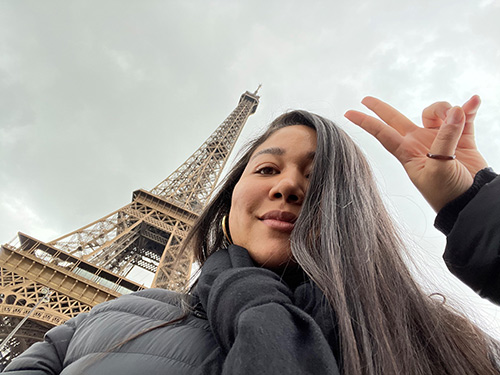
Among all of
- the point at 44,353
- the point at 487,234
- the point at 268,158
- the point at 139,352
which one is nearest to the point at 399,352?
the point at 487,234

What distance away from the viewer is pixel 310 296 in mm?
1021

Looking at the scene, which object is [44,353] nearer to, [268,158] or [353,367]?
[353,367]

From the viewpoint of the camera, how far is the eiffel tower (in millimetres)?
10227

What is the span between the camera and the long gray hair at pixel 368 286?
875 mm

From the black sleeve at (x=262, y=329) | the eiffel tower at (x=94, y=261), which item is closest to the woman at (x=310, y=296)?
the black sleeve at (x=262, y=329)

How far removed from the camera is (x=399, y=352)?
879 millimetres

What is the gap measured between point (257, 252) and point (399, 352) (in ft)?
2.12

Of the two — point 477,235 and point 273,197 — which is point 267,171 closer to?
point 273,197

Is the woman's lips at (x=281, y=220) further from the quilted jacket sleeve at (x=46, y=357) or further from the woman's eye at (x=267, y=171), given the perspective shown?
the quilted jacket sleeve at (x=46, y=357)

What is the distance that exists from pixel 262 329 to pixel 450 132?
1038 millimetres

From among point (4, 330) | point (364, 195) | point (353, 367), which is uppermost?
point (4, 330)

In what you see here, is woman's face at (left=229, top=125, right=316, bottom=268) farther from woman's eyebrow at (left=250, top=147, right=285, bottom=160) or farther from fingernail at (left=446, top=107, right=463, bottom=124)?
fingernail at (left=446, top=107, right=463, bottom=124)

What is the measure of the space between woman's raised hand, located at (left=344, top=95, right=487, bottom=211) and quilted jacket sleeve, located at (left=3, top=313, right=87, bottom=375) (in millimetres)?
1685

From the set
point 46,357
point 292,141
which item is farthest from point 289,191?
point 46,357
